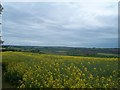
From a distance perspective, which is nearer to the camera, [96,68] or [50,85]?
[50,85]

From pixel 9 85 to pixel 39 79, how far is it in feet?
13.1

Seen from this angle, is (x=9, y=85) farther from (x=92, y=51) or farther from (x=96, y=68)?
(x=92, y=51)

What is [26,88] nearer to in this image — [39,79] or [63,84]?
[39,79]

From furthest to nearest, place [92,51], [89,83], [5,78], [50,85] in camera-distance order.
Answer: [92,51] → [5,78] → [50,85] → [89,83]

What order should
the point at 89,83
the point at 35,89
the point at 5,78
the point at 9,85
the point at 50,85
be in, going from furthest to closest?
the point at 5,78 → the point at 9,85 → the point at 35,89 → the point at 50,85 → the point at 89,83

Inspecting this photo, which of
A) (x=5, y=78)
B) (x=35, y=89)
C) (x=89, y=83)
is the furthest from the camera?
(x=5, y=78)

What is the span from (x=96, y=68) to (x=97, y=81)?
212 centimetres

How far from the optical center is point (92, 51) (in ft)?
68.9

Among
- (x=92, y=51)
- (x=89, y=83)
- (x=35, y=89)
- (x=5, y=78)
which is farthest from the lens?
(x=92, y=51)

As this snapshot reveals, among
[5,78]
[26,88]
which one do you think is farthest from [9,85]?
[26,88]

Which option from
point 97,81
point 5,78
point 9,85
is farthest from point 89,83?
point 5,78

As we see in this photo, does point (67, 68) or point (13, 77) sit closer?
point (67, 68)

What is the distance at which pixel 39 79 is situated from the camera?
12.6 meters

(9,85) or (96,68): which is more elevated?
(96,68)
